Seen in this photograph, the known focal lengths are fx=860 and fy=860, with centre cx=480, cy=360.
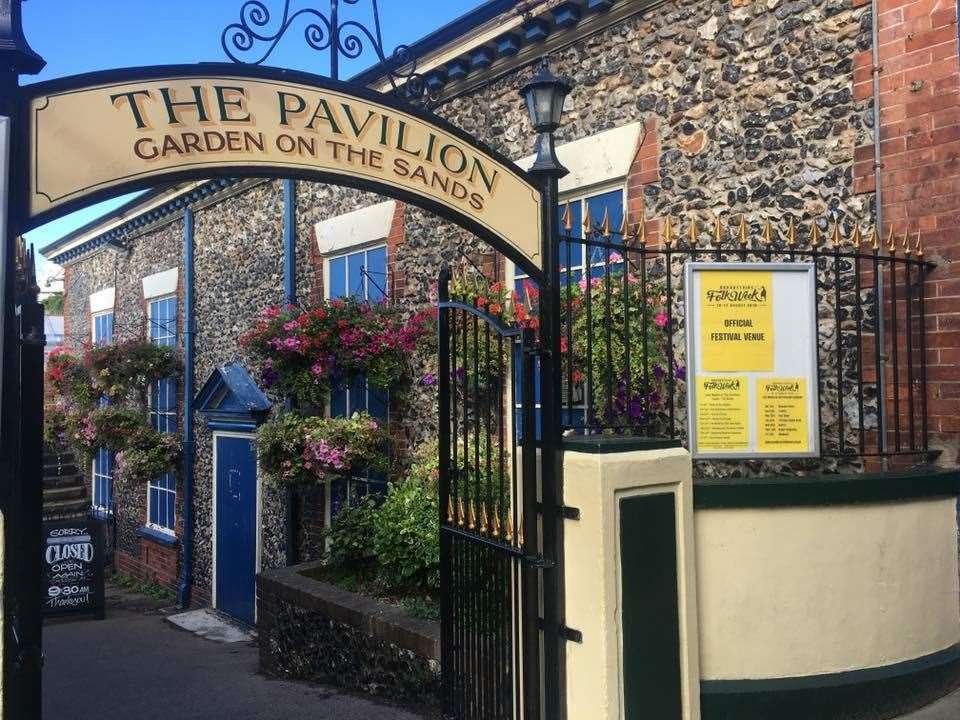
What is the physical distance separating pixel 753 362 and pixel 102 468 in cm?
1477

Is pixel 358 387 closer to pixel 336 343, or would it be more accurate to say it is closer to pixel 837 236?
pixel 336 343

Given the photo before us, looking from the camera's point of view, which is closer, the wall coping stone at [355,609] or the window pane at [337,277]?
the wall coping stone at [355,609]

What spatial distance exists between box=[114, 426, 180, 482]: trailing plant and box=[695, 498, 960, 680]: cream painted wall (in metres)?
9.75

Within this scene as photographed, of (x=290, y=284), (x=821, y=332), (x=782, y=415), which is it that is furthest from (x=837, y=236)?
(x=290, y=284)

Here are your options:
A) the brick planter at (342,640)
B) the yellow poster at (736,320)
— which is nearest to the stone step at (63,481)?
the brick planter at (342,640)

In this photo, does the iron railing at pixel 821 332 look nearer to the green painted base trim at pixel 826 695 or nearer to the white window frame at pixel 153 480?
the green painted base trim at pixel 826 695

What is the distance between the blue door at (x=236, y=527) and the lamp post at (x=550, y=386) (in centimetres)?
716

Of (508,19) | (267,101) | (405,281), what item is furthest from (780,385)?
(405,281)

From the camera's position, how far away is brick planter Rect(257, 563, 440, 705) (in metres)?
5.54

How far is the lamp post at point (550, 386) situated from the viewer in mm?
3873

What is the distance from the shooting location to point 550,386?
3965 millimetres

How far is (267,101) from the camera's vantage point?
3.50 metres

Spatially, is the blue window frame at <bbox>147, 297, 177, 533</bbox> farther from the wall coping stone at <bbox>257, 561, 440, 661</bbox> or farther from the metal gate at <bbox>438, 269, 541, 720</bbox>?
the metal gate at <bbox>438, 269, 541, 720</bbox>

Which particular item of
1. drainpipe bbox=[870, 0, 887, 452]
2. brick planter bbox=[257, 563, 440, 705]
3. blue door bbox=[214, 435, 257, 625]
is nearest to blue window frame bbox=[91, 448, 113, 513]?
blue door bbox=[214, 435, 257, 625]
